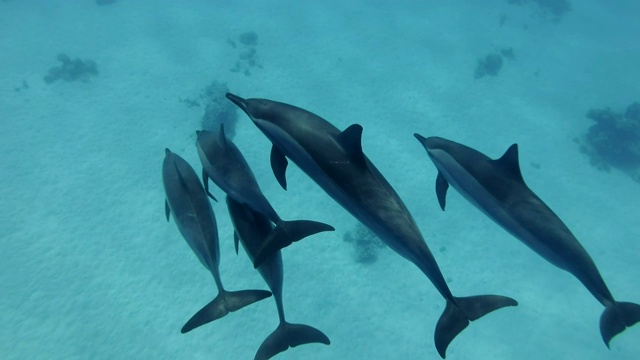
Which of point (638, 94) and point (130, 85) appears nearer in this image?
point (130, 85)

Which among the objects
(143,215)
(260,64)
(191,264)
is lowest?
(191,264)

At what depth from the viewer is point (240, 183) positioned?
155 inches

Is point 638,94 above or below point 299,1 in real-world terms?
below

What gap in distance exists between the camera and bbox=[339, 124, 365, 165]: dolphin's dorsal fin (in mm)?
2805

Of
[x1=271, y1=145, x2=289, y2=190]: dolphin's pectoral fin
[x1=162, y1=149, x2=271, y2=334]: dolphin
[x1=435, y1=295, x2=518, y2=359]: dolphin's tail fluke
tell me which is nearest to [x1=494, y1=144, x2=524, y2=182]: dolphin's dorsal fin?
[x1=435, y1=295, x2=518, y2=359]: dolphin's tail fluke

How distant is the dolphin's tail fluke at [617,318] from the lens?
3.36 m

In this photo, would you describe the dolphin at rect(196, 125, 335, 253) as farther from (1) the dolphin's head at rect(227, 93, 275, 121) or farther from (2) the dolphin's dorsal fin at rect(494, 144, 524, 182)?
(2) the dolphin's dorsal fin at rect(494, 144, 524, 182)

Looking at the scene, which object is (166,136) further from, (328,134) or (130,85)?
(328,134)

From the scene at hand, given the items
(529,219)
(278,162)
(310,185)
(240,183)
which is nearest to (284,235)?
(278,162)

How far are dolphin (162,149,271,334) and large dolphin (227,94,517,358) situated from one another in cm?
112

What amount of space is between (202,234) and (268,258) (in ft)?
2.88

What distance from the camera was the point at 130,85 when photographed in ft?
60.5

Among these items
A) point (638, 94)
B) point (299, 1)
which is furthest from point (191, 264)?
point (638, 94)

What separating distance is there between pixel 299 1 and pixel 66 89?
48.1 ft
